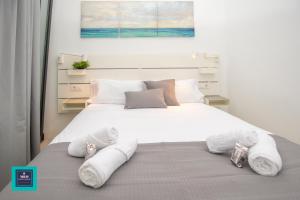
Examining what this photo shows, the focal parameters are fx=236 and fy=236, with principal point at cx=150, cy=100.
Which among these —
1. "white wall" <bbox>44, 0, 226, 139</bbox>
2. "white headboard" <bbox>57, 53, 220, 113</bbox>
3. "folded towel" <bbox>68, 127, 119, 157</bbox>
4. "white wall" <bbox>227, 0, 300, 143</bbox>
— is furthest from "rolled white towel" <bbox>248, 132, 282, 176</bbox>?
"white wall" <bbox>44, 0, 226, 139</bbox>

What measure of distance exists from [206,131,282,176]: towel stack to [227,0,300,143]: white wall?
51.9 inches

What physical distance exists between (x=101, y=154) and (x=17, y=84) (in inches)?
52.1

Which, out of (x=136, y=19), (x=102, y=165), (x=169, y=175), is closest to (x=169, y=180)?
(x=169, y=175)

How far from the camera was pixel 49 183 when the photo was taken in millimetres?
956

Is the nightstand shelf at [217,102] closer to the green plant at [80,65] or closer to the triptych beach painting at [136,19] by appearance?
the triptych beach painting at [136,19]

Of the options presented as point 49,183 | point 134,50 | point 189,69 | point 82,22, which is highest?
point 82,22

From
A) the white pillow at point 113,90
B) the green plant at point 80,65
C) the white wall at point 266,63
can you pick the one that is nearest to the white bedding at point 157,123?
the white pillow at point 113,90

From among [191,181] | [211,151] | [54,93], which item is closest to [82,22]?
[54,93]

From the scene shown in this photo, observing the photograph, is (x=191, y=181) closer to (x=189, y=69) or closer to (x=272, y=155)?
(x=272, y=155)

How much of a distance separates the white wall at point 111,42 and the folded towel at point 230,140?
231cm

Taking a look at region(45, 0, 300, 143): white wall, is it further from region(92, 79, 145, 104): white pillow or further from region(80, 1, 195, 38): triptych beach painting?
region(92, 79, 145, 104): white pillow

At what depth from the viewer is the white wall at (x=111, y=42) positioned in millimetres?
3283

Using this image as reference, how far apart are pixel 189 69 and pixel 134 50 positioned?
843 mm

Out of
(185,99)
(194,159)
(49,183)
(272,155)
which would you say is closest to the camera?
(49,183)
